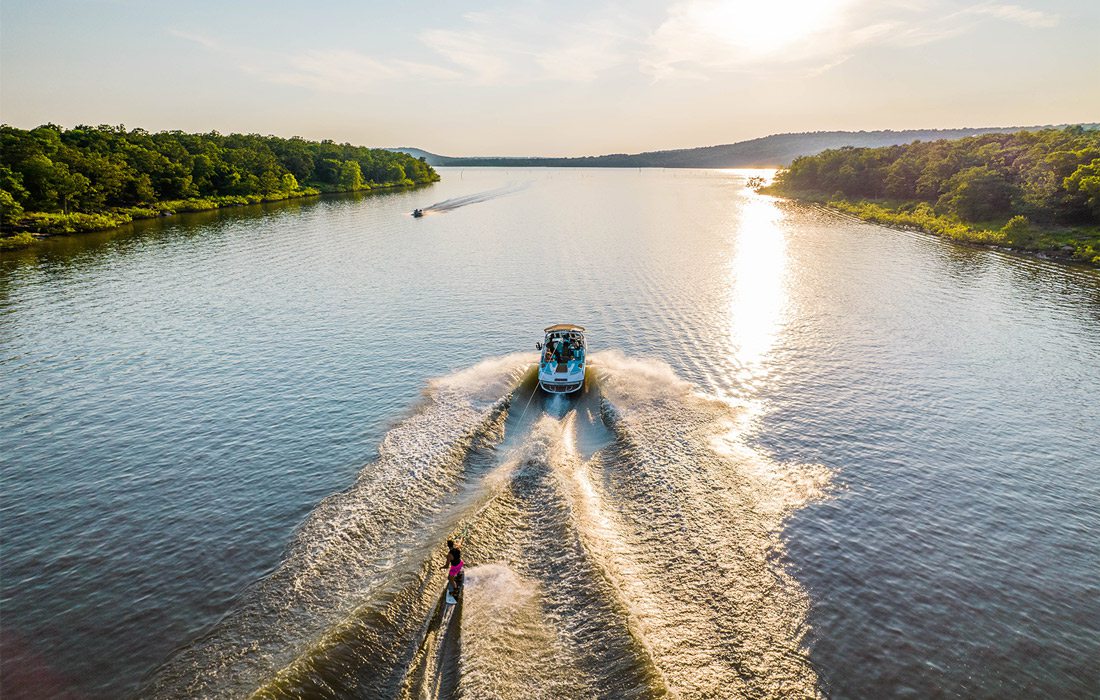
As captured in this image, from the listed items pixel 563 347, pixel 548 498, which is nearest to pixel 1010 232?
pixel 563 347

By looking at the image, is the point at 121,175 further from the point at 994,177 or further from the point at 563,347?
the point at 994,177

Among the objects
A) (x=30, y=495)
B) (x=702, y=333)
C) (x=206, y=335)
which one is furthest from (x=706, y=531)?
(x=206, y=335)

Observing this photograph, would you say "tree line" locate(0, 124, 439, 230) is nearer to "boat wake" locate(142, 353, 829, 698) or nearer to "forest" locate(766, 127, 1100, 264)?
"boat wake" locate(142, 353, 829, 698)

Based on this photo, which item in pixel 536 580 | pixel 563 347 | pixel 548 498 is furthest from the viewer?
pixel 563 347

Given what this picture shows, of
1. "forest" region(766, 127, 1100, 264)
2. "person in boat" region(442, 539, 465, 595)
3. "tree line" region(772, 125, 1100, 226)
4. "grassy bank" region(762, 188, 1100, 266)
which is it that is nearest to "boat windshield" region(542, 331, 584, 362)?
"person in boat" region(442, 539, 465, 595)

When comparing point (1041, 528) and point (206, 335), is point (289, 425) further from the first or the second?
point (1041, 528)

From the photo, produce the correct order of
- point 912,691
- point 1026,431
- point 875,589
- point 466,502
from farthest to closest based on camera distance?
point 1026,431 < point 466,502 < point 875,589 < point 912,691
